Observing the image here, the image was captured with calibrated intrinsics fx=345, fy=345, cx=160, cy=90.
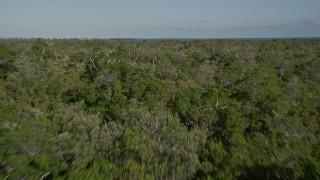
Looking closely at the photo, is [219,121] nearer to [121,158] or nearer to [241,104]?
[241,104]

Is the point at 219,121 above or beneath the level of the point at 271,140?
beneath

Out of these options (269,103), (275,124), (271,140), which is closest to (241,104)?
(269,103)

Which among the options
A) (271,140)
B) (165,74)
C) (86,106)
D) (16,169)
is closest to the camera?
(16,169)

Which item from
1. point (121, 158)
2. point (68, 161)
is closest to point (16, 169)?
point (68, 161)

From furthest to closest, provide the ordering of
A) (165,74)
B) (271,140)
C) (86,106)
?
(165,74), (86,106), (271,140)

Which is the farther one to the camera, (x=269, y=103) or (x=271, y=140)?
(x=269, y=103)

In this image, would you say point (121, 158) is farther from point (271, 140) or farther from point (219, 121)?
point (219, 121)
